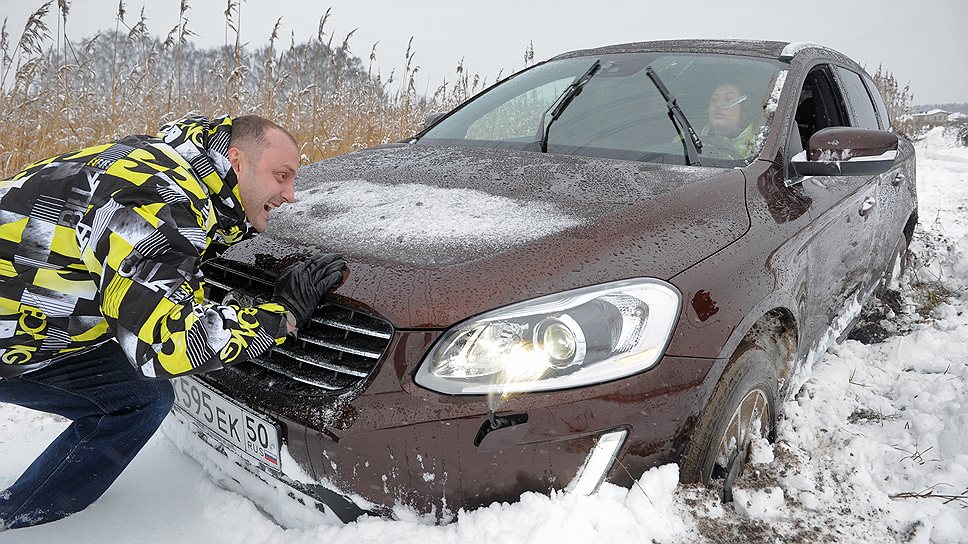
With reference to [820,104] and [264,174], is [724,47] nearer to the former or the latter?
[820,104]

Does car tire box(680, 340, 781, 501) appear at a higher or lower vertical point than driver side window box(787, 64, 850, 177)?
lower

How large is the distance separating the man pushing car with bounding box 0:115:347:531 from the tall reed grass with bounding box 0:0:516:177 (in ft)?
11.7

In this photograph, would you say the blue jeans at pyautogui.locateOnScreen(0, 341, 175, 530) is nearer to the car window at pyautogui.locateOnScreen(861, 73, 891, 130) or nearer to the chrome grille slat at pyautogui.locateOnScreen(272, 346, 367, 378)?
the chrome grille slat at pyautogui.locateOnScreen(272, 346, 367, 378)

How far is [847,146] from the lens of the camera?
209cm

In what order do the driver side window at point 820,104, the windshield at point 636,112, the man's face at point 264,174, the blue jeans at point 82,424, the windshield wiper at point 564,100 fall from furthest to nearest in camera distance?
the driver side window at point 820,104
the windshield wiper at point 564,100
the windshield at point 636,112
the blue jeans at point 82,424
the man's face at point 264,174

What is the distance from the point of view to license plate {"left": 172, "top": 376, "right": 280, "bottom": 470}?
1481 mm

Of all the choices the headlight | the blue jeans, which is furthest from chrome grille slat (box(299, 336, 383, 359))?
the blue jeans

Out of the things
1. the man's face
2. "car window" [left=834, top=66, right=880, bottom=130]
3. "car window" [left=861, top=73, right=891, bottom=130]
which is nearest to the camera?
the man's face

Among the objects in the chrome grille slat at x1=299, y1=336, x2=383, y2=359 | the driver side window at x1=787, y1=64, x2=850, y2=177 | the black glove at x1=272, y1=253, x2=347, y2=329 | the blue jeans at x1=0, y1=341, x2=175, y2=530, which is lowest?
the blue jeans at x1=0, y1=341, x2=175, y2=530

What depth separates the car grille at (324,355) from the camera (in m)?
1.39

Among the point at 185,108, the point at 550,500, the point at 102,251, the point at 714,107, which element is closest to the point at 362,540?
the point at 550,500

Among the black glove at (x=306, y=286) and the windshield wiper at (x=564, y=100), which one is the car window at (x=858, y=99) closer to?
the windshield wiper at (x=564, y=100)

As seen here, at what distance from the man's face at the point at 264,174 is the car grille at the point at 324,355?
0.20 metres

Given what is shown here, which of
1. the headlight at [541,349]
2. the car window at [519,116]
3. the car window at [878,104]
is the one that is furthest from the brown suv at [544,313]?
the car window at [878,104]
